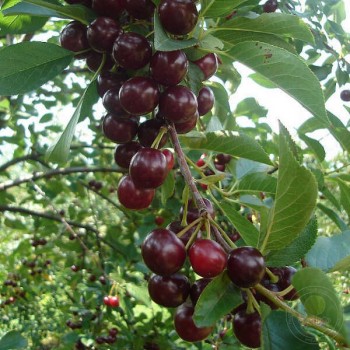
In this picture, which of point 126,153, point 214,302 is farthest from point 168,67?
point 214,302

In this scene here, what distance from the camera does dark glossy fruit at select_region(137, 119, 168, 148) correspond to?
115 centimetres

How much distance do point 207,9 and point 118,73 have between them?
0.31 m

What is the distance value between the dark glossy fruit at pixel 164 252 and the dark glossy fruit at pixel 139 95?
341 millimetres

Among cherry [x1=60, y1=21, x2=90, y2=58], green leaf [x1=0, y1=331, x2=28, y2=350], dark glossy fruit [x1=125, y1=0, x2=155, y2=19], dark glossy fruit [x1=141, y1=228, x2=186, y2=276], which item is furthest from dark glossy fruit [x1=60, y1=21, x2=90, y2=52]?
green leaf [x1=0, y1=331, x2=28, y2=350]

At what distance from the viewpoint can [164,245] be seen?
34.9 inches

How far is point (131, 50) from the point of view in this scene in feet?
3.57

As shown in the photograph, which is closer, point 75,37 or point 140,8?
point 140,8

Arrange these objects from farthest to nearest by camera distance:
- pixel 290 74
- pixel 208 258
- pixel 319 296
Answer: pixel 290 74 < pixel 208 258 < pixel 319 296

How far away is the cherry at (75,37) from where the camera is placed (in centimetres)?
125

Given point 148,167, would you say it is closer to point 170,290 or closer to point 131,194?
point 131,194

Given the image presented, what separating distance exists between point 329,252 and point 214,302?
0.42 m

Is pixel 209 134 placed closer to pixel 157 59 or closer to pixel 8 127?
pixel 157 59

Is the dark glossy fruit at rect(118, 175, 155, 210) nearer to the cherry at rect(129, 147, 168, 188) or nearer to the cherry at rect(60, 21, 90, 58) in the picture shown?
the cherry at rect(129, 147, 168, 188)

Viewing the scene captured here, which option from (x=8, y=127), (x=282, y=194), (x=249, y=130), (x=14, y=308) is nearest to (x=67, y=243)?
(x=8, y=127)
